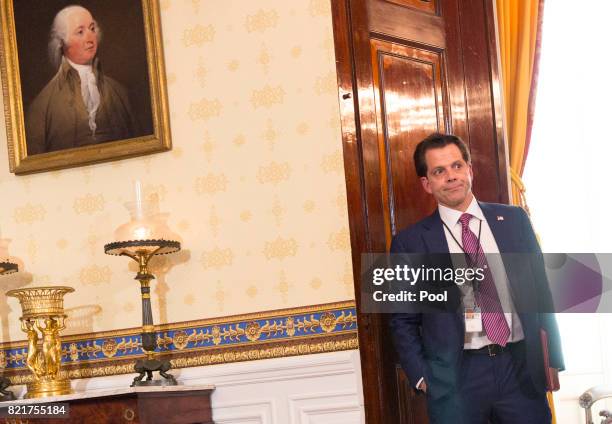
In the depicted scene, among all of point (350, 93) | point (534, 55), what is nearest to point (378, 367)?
point (350, 93)

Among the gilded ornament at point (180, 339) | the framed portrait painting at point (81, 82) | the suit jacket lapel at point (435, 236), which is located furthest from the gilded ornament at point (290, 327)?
the framed portrait painting at point (81, 82)

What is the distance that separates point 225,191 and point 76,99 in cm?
101

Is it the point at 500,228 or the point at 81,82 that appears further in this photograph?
the point at 81,82

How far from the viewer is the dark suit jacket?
14.1 feet

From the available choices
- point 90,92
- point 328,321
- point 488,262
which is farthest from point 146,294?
point 488,262

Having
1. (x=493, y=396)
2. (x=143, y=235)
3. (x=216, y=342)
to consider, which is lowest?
(x=493, y=396)

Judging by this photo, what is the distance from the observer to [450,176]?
4.55 metres

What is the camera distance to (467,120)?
18.4ft

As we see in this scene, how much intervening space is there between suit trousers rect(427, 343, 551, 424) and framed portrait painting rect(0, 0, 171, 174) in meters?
2.06

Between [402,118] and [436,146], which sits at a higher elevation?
[402,118]

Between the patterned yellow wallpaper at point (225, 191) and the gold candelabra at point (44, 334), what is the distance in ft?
1.03

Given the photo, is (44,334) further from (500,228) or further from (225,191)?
(500,228)

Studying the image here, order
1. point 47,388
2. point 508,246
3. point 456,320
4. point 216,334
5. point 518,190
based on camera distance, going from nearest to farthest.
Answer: point 456,320
point 508,246
point 47,388
point 216,334
point 518,190

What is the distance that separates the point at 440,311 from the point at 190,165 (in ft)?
5.46
